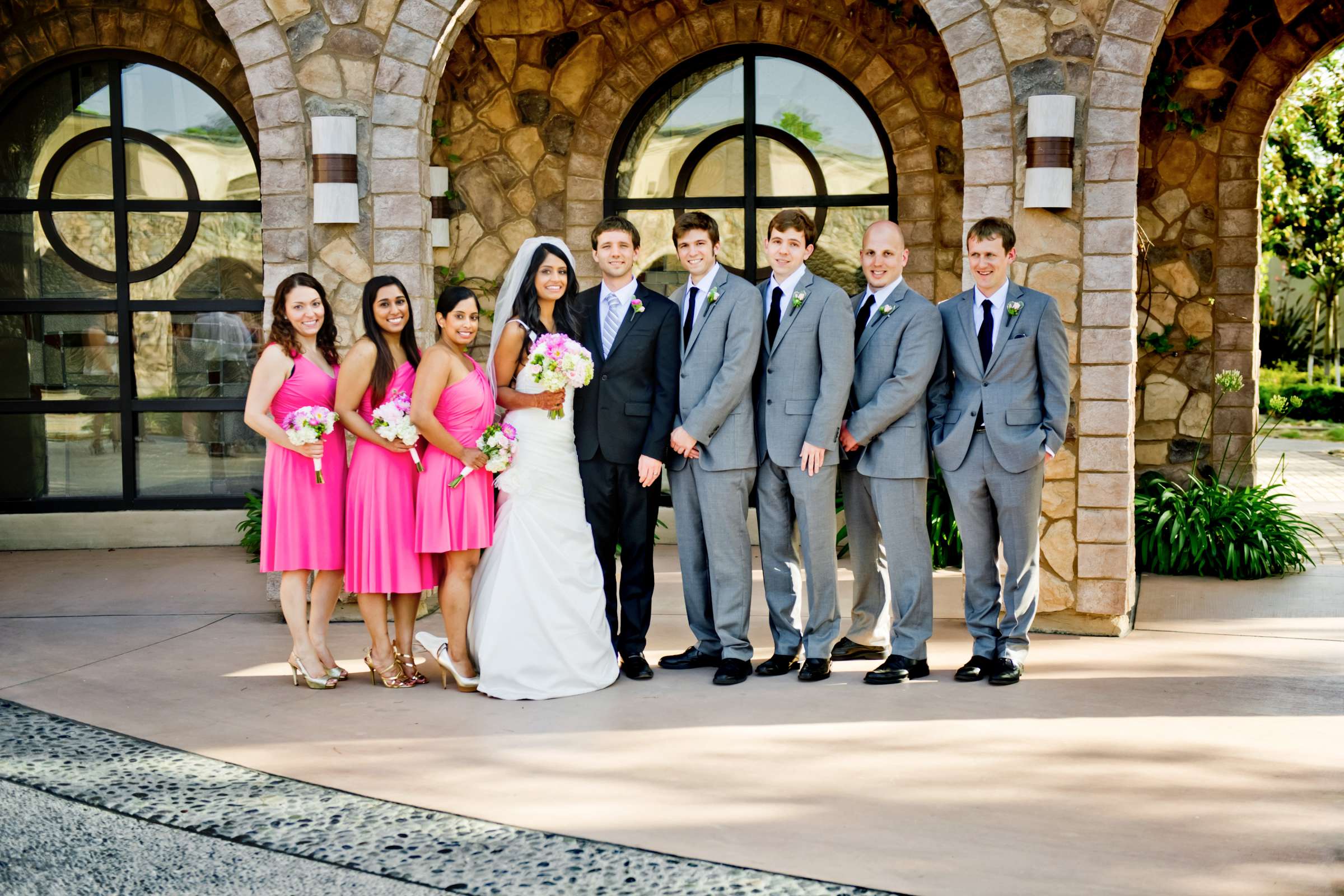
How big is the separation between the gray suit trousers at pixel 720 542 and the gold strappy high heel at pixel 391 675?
1188 millimetres

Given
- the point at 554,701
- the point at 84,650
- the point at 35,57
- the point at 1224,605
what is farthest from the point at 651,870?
the point at 35,57

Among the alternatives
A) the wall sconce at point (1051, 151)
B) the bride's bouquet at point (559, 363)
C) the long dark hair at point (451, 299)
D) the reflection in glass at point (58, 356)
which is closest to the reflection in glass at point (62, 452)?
the reflection in glass at point (58, 356)

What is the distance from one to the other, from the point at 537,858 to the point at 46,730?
218 cm

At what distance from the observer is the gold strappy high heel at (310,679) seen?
4926 millimetres

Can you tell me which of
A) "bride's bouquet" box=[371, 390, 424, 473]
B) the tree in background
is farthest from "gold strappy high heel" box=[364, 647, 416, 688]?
the tree in background

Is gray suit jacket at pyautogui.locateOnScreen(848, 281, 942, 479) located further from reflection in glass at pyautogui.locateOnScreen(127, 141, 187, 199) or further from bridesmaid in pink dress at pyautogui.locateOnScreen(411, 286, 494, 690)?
reflection in glass at pyautogui.locateOnScreen(127, 141, 187, 199)

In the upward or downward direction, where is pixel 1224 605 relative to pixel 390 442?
downward

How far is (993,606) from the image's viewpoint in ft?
16.7

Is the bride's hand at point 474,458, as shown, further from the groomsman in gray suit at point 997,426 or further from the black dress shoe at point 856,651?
the groomsman in gray suit at point 997,426

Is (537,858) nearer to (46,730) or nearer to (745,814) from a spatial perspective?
(745,814)

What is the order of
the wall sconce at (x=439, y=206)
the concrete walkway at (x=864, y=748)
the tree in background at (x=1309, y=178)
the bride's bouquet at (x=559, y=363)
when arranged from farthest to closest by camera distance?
the tree in background at (x=1309, y=178) < the wall sconce at (x=439, y=206) < the bride's bouquet at (x=559, y=363) < the concrete walkway at (x=864, y=748)

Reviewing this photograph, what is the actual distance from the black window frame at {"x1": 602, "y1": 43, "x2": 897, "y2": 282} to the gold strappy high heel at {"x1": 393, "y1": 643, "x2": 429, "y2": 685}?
3968 mm

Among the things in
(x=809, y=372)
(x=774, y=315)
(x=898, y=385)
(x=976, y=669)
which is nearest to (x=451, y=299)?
(x=774, y=315)

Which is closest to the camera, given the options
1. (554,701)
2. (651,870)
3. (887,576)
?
(651,870)
